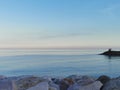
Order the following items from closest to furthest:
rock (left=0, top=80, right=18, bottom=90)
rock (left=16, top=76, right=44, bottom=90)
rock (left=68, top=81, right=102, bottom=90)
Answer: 1. rock (left=0, top=80, right=18, bottom=90)
2. rock (left=16, top=76, right=44, bottom=90)
3. rock (left=68, top=81, right=102, bottom=90)

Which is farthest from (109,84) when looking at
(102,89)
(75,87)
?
(75,87)

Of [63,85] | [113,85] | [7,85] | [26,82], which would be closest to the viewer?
[7,85]

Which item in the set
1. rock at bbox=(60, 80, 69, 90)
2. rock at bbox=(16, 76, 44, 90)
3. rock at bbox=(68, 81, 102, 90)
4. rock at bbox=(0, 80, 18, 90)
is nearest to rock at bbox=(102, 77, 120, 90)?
rock at bbox=(68, 81, 102, 90)

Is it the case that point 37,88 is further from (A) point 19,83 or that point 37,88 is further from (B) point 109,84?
(B) point 109,84

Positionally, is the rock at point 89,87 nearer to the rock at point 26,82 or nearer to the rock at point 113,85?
the rock at point 113,85

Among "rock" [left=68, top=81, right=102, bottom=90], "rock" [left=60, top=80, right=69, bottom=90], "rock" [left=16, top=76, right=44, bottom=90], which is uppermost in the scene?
"rock" [left=16, top=76, right=44, bottom=90]

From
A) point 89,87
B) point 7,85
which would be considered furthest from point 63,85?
point 7,85

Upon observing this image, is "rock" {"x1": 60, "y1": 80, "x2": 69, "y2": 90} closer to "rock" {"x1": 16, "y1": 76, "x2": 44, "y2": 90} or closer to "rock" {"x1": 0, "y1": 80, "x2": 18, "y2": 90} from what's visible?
"rock" {"x1": 16, "y1": 76, "x2": 44, "y2": 90}

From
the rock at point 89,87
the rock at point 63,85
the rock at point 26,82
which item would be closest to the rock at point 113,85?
the rock at point 89,87

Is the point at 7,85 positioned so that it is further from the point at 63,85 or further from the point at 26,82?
the point at 63,85

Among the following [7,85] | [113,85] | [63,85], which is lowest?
[63,85]

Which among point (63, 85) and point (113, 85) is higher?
point (113, 85)

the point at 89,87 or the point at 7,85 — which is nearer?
the point at 7,85

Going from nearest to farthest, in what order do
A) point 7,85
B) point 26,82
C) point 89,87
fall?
point 7,85 < point 26,82 < point 89,87
